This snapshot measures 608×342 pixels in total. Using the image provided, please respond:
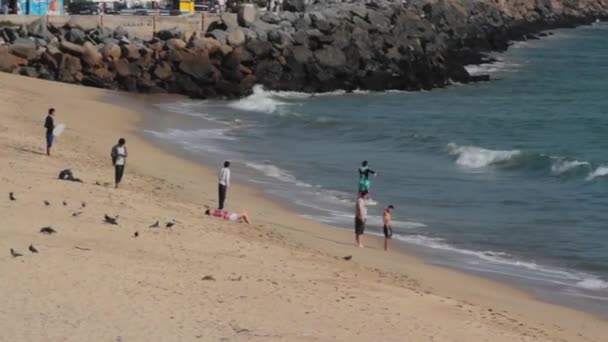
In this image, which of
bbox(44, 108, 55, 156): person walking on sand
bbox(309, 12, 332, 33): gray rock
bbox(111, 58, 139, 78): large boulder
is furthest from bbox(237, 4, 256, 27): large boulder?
bbox(44, 108, 55, 156): person walking on sand

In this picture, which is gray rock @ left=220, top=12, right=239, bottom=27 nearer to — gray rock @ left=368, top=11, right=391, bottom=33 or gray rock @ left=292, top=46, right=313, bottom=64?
gray rock @ left=292, top=46, right=313, bottom=64

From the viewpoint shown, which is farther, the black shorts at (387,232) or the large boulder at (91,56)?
the large boulder at (91,56)

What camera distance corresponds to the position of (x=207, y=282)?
43.5 feet

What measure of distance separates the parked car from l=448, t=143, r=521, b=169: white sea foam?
87.4ft

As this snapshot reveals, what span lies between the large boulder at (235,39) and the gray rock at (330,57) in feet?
9.85

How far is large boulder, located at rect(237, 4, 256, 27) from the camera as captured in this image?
4622 cm

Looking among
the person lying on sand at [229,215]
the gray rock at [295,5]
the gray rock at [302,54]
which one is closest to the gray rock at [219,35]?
the gray rock at [302,54]

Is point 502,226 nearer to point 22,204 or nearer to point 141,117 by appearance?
point 22,204

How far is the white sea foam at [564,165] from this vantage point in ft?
90.7

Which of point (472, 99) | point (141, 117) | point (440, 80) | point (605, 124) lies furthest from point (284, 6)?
point (141, 117)

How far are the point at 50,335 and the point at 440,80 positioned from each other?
3819cm

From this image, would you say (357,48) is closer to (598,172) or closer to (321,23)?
(321,23)

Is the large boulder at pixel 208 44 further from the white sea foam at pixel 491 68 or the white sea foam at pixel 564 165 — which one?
the white sea foam at pixel 564 165

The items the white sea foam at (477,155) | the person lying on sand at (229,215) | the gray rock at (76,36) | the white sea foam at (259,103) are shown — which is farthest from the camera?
the gray rock at (76,36)
